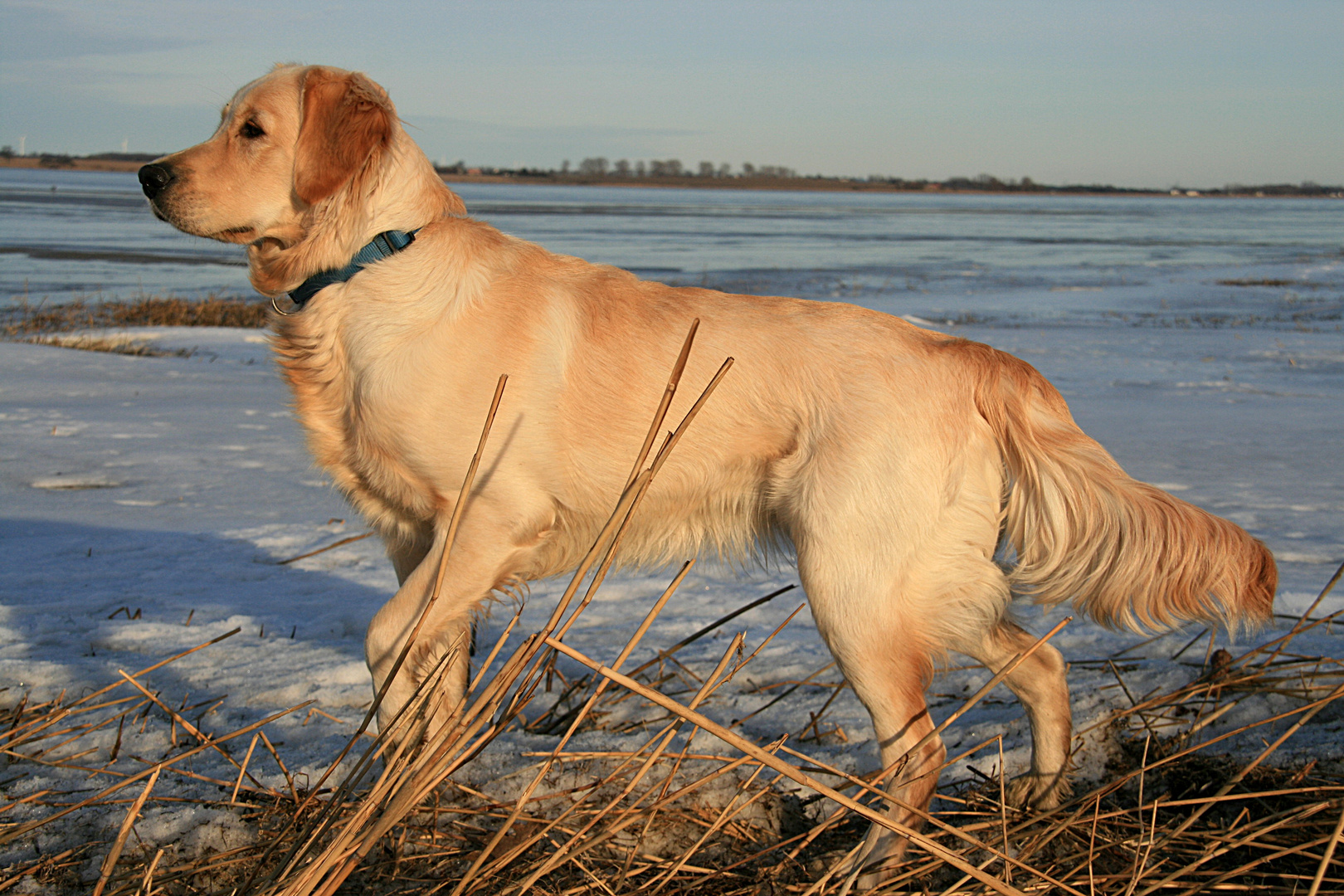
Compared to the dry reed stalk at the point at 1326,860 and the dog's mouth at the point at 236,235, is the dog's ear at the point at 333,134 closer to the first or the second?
the dog's mouth at the point at 236,235

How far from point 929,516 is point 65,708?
2.27 metres

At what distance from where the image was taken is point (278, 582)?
401 centimetres

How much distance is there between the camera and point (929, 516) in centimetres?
239

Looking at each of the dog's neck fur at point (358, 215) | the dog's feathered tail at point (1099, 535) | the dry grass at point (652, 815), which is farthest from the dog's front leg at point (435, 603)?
the dog's feathered tail at point (1099, 535)

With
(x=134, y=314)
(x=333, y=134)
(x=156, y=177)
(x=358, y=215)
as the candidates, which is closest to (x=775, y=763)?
(x=358, y=215)

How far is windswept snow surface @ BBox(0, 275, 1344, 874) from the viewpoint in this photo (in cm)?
274

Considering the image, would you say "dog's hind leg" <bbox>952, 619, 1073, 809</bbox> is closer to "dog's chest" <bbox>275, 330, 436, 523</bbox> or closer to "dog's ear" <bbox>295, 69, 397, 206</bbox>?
"dog's chest" <bbox>275, 330, 436, 523</bbox>

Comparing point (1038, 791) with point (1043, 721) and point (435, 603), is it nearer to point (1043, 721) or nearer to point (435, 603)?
point (1043, 721)

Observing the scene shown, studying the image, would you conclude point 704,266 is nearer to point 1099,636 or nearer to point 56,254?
point 56,254

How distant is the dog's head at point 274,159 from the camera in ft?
8.45

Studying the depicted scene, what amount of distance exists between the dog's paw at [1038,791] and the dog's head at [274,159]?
95.3 inches

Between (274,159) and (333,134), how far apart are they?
198mm

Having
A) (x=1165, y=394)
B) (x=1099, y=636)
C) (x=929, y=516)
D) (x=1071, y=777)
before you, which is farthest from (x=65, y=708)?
(x=1165, y=394)

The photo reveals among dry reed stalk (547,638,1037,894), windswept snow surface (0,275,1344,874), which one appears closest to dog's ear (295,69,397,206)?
windswept snow surface (0,275,1344,874)
